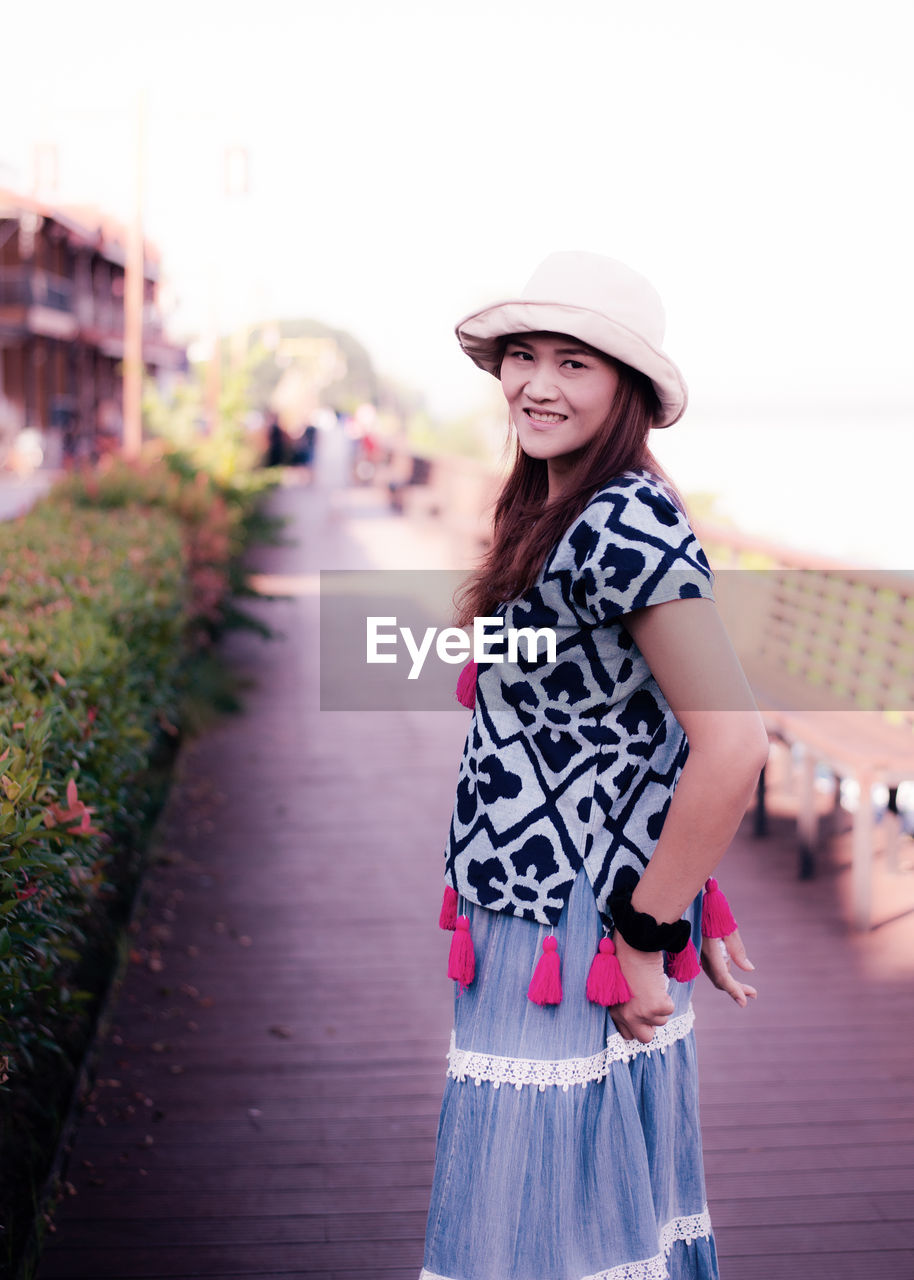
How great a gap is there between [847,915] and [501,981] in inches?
132

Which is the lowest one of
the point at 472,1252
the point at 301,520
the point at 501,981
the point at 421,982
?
the point at 301,520

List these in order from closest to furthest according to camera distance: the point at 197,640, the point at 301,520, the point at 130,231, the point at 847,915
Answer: the point at 847,915, the point at 197,640, the point at 130,231, the point at 301,520

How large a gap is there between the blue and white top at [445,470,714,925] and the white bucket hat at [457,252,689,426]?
0.14 meters

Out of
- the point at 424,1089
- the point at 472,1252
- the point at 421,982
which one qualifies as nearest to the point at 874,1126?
the point at 424,1089

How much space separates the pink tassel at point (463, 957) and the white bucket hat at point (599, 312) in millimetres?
776

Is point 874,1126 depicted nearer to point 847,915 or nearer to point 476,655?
point 847,915

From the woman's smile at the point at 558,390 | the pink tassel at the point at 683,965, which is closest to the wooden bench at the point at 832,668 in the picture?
the pink tassel at the point at 683,965

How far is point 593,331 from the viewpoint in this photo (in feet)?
5.44

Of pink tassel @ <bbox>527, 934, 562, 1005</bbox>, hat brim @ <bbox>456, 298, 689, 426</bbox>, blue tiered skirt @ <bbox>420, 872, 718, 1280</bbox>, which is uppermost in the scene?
hat brim @ <bbox>456, 298, 689, 426</bbox>

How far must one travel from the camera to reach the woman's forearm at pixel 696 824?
5.14ft

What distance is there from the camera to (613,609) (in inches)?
61.5

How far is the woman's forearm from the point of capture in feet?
5.14
